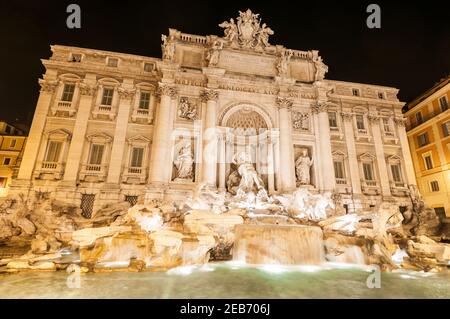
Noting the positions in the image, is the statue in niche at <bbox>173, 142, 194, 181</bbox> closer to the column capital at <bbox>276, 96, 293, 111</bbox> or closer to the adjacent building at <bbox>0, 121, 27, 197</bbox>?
the column capital at <bbox>276, 96, 293, 111</bbox>

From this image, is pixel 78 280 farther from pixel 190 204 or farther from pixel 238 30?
pixel 238 30

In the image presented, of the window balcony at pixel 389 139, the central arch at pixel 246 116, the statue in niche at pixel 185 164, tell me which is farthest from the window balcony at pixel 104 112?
the window balcony at pixel 389 139

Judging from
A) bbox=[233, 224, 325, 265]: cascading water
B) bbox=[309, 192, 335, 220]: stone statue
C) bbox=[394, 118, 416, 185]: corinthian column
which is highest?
bbox=[394, 118, 416, 185]: corinthian column

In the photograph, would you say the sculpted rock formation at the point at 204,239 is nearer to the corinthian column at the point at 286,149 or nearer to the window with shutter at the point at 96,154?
the corinthian column at the point at 286,149

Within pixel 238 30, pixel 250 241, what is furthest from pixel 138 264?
pixel 238 30

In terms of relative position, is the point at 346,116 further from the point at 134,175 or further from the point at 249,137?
the point at 134,175

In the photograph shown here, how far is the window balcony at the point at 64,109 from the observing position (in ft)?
58.0

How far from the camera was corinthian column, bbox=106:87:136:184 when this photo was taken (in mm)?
16984

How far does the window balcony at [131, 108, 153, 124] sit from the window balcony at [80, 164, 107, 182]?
13.9 ft

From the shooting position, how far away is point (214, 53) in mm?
18703

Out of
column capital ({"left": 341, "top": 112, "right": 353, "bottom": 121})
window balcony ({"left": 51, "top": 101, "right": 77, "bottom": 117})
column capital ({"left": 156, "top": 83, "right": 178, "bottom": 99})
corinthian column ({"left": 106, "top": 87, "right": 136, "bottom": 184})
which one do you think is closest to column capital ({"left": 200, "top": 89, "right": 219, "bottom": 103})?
column capital ({"left": 156, "top": 83, "right": 178, "bottom": 99})

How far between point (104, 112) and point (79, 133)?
7.60 ft

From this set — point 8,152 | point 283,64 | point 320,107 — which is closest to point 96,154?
point 283,64
